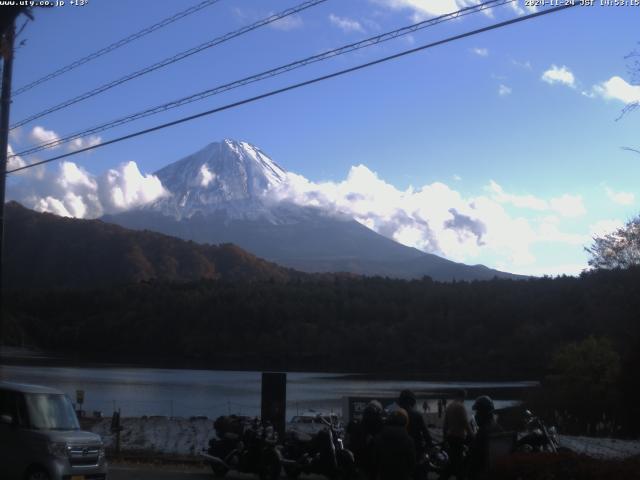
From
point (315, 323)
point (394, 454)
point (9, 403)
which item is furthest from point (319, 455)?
point (315, 323)

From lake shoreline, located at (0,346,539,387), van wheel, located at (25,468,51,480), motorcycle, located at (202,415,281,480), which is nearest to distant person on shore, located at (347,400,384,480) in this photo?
motorcycle, located at (202,415,281,480)

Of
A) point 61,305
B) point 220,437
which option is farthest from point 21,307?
point 220,437

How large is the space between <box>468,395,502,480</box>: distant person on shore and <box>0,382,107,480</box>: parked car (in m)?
5.23

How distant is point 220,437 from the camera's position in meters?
13.9

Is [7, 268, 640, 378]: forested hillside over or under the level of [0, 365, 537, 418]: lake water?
over

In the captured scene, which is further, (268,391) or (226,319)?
(226,319)

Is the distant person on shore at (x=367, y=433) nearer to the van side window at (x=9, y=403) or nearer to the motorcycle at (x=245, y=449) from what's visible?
the motorcycle at (x=245, y=449)

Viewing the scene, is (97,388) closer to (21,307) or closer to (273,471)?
(273,471)

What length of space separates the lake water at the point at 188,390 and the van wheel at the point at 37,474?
60.2ft

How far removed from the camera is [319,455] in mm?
12492

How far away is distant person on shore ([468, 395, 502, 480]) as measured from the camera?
34.6 ft

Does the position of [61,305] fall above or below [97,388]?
above

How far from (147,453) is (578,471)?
464 inches

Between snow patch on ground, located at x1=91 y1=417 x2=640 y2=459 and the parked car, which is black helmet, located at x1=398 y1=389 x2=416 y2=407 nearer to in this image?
the parked car
